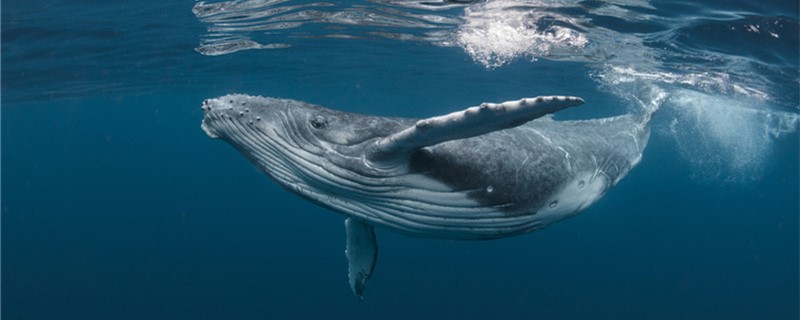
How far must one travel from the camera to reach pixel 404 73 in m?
24.5

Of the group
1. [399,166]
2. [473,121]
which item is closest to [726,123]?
[399,166]

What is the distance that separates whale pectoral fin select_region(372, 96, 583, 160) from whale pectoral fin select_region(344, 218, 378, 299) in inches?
88.0

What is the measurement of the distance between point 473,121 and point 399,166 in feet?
3.25

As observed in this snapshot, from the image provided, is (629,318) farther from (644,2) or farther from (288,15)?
(288,15)

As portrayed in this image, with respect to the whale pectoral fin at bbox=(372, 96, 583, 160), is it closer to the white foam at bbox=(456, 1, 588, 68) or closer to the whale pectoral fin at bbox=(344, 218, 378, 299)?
the whale pectoral fin at bbox=(344, 218, 378, 299)

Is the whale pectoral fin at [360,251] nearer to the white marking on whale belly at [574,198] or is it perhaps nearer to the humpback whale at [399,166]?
the humpback whale at [399,166]

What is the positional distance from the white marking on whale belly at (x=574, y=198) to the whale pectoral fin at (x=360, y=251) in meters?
2.08

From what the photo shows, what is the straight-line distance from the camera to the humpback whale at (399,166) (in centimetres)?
425

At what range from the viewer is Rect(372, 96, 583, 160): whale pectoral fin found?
3.31 meters

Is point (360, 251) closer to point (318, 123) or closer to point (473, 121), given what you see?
point (318, 123)

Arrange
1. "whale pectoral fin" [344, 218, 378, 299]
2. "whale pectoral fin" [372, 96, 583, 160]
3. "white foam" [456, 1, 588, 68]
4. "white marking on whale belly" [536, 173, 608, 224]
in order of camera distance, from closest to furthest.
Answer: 1. "whale pectoral fin" [372, 96, 583, 160]
2. "white marking on whale belly" [536, 173, 608, 224]
3. "whale pectoral fin" [344, 218, 378, 299]
4. "white foam" [456, 1, 588, 68]

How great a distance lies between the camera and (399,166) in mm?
4238

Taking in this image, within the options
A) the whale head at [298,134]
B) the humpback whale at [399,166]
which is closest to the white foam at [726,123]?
the humpback whale at [399,166]

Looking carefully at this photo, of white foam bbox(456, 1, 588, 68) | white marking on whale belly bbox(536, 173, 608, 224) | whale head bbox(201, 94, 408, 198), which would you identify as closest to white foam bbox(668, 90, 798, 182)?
white foam bbox(456, 1, 588, 68)
